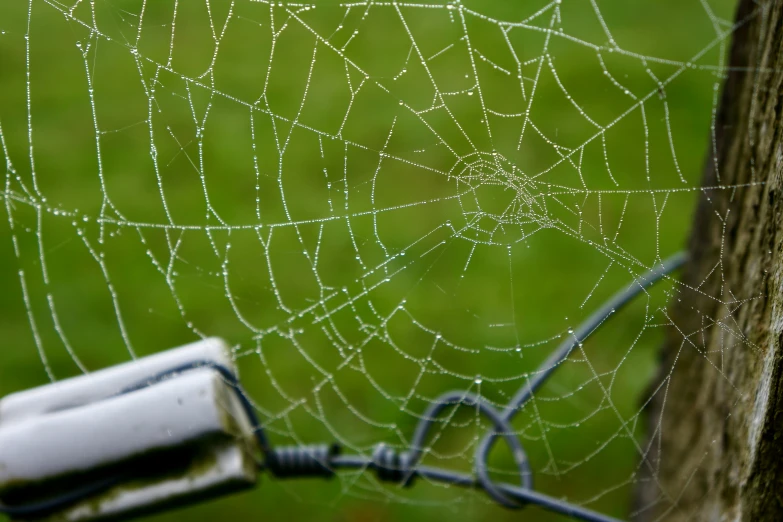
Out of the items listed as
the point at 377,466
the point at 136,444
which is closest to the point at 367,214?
the point at 377,466

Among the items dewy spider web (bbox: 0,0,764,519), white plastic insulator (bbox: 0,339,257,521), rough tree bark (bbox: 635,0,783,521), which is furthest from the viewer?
dewy spider web (bbox: 0,0,764,519)

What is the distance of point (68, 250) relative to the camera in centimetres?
255

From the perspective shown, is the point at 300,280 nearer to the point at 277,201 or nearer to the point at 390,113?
the point at 277,201

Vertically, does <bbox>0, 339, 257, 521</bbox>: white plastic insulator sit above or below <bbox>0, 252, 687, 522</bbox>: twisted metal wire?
above

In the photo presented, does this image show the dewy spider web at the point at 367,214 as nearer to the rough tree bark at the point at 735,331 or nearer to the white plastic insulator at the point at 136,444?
the rough tree bark at the point at 735,331

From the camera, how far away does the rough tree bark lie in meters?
0.79

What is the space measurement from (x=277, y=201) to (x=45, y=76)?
1.04 metres

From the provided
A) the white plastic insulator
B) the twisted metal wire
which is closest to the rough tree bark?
the twisted metal wire

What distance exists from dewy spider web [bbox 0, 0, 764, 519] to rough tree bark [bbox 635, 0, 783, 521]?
713 mm

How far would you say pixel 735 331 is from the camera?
37.0 inches

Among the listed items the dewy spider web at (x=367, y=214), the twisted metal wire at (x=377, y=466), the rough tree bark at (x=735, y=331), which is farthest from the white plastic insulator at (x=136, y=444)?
the dewy spider web at (x=367, y=214)

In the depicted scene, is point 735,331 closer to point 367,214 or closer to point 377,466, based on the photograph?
point 377,466

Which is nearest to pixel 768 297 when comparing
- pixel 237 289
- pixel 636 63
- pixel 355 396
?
pixel 355 396

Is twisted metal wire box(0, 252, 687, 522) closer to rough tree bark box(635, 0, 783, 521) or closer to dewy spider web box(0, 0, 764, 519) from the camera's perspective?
rough tree bark box(635, 0, 783, 521)
